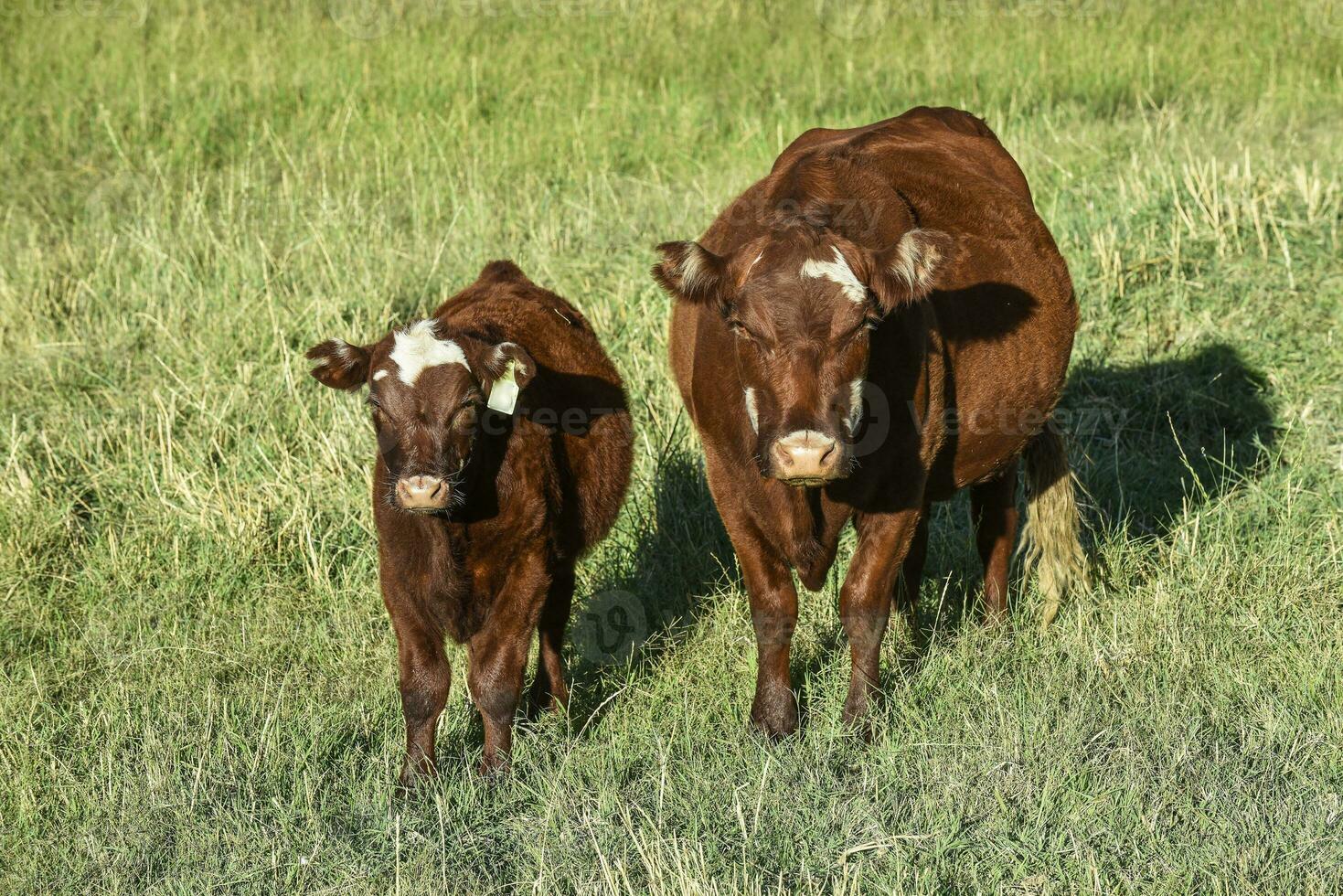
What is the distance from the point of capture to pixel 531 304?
5.75 meters

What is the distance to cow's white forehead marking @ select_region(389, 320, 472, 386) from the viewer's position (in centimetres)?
468

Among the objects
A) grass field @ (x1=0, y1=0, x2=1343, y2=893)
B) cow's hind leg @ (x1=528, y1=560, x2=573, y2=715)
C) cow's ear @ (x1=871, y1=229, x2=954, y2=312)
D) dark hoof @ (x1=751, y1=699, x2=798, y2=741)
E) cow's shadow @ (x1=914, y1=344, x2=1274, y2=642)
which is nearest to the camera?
grass field @ (x1=0, y1=0, x2=1343, y2=893)

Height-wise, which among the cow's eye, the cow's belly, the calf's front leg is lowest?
the calf's front leg

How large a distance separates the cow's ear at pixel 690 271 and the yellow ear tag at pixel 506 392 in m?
0.57

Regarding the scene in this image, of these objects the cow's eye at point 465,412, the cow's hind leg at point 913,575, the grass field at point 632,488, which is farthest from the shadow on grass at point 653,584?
the cow's eye at point 465,412

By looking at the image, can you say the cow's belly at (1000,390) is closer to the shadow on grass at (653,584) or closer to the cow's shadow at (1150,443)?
the cow's shadow at (1150,443)

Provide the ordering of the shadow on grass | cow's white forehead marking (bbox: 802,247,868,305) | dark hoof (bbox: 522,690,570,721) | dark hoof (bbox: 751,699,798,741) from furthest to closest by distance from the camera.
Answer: the shadow on grass, dark hoof (bbox: 522,690,570,721), dark hoof (bbox: 751,699,798,741), cow's white forehead marking (bbox: 802,247,868,305)

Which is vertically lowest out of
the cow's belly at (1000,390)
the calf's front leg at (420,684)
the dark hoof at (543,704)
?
the dark hoof at (543,704)

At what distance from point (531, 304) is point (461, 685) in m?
1.49

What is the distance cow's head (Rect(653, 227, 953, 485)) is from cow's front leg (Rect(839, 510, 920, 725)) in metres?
0.61

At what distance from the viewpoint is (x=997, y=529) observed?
20.7 feet

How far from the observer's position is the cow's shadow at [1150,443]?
675 cm

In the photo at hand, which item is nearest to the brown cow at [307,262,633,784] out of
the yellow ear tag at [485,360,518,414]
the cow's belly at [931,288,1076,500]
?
the yellow ear tag at [485,360,518,414]

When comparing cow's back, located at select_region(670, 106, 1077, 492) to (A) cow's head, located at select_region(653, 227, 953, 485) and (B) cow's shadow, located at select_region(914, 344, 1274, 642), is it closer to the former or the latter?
(A) cow's head, located at select_region(653, 227, 953, 485)
